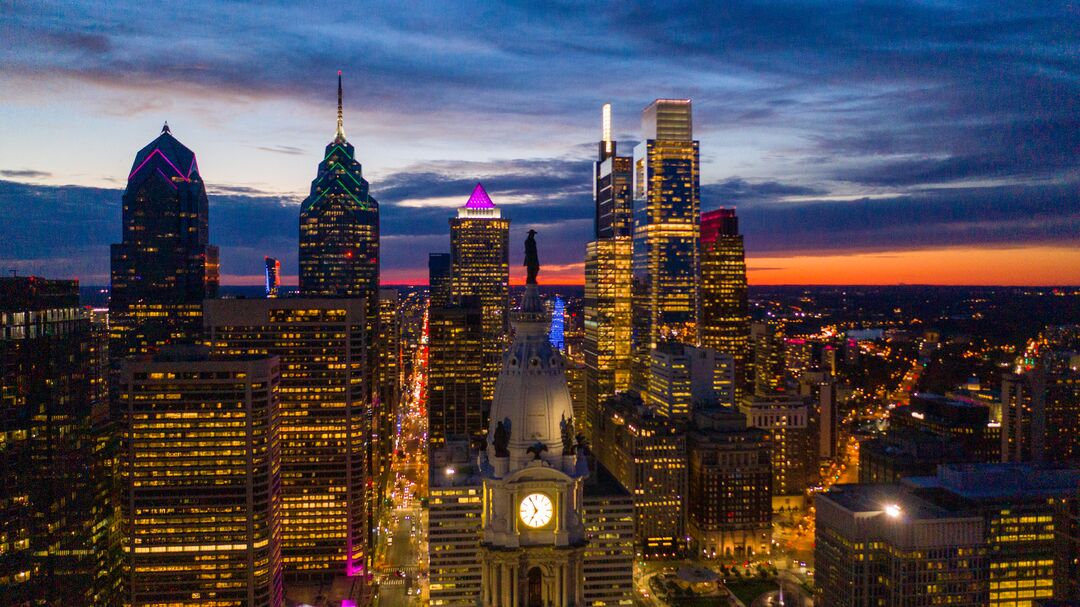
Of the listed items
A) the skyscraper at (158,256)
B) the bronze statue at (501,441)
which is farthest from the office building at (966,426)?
the skyscraper at (158,256)

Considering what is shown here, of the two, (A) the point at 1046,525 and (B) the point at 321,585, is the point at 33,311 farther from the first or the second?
(A) the point at 1046,525

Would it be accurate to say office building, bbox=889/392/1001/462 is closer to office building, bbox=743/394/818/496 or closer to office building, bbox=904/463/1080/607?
office building, bbox=743/394/818/496

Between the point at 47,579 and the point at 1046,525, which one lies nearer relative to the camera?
the point at 47,579

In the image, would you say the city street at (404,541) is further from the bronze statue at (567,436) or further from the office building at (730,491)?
the bronze statue at (567,436)

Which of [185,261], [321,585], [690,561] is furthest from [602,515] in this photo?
[185,261]

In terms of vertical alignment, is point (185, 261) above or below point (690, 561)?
above

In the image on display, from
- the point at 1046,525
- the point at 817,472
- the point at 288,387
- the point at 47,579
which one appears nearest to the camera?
the point at 47,579

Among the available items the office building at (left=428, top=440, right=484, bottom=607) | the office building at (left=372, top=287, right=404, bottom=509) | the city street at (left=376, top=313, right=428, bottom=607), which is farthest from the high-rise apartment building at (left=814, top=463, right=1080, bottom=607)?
the office building at (left=372, top=287, right=404, bottom=509)
